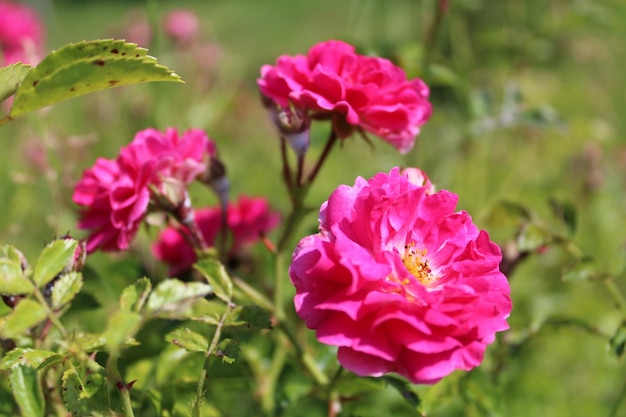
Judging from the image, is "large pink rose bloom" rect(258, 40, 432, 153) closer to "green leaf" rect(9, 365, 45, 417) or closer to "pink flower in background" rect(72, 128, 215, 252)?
"pink flower in background" rect(72, 128, 215, 252)

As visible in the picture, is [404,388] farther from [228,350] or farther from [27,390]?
[27,390]

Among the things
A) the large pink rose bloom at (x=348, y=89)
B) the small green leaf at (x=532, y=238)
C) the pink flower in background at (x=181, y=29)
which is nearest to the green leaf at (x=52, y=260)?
the large pink rose bloom at (x=348, y=89)

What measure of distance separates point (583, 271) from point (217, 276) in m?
0.41

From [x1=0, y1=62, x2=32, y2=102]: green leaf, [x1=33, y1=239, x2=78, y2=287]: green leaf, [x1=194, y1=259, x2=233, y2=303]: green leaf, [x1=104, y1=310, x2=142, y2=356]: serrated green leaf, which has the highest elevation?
[x1=0, y1=62, x2=32, y2=102]: green leaf

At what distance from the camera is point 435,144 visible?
76.7 inches

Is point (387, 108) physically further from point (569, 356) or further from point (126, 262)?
point (569, 356)

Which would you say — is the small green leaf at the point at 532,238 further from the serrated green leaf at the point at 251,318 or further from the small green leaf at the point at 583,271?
the serrated green leaf at the point at 251,318

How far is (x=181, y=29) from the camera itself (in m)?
2.15

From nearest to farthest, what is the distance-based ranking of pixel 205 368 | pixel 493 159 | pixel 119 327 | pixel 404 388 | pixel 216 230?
pixel 119 327 < pixel 205 368 < pixel 404 388 < pixel 216 230 < pixel 493 159

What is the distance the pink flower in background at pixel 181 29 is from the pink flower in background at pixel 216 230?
4.29ft

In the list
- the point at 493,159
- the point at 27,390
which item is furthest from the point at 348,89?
the point at 493,159

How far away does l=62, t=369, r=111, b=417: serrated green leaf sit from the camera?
19.6 inches

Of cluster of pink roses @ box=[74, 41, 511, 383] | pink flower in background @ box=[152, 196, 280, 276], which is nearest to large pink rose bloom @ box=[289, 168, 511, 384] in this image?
cluster of pink roses @ box=[74, 41, 511, 383]

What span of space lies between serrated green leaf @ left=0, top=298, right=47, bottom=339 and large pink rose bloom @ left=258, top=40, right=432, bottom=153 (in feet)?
1.03
